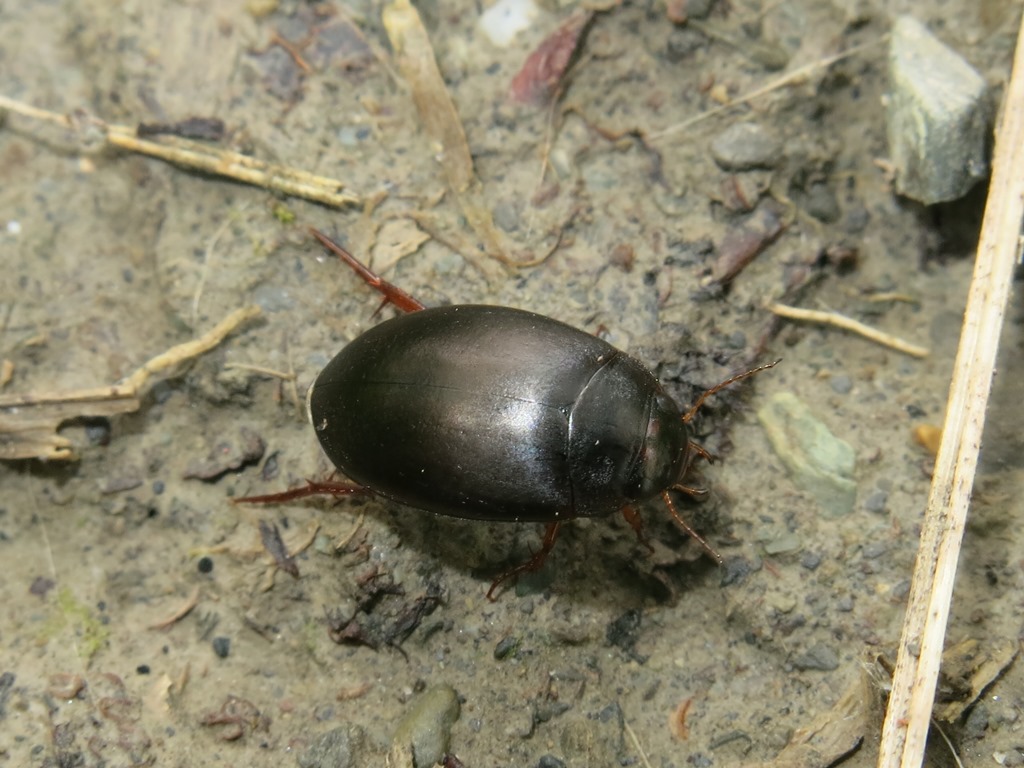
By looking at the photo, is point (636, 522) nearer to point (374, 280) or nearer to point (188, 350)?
point (374, 280)

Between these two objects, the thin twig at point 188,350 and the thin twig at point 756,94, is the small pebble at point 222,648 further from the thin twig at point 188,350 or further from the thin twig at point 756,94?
the thin twig at point 756,94

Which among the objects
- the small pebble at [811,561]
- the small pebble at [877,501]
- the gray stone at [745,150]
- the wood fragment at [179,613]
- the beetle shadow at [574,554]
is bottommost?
the wood fragment at [179,613]

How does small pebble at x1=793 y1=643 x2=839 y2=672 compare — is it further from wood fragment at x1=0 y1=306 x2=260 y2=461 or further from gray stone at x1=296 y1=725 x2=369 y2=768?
wood fragment at x1=0 y1=306 x2=260 y2=461

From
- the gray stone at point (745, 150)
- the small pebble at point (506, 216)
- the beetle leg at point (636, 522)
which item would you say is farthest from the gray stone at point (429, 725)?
the gray stone at point (745, 150)

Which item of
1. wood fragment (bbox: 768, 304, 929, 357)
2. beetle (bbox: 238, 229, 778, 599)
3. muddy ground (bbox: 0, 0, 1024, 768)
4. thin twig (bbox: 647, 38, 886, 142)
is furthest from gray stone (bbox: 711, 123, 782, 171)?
beetle (bbox: 238, 229, 778, 599)

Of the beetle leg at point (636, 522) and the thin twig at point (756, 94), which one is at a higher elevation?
the thin twig at point (756, 94)

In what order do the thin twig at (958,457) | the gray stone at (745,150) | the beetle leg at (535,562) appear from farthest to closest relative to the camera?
the gray stone at (745,150), the beetle leg at (535,562), the thin twig at (958,457)

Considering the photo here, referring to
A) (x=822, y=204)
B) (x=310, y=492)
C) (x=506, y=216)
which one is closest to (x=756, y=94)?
(x=822, y=204)
